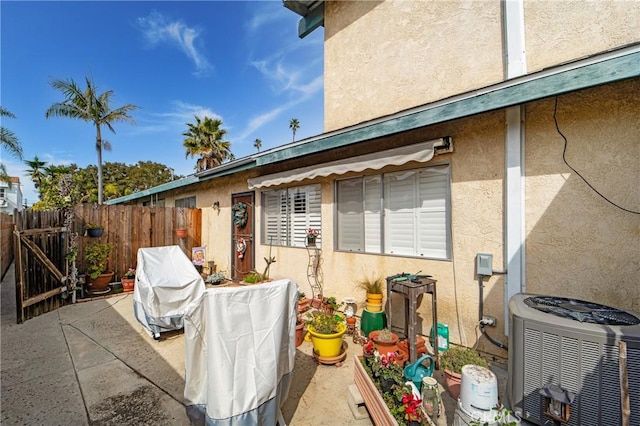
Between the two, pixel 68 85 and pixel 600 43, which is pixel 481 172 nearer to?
pixel 600 43

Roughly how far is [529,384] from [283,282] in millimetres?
2011

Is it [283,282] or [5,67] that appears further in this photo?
[5,67]

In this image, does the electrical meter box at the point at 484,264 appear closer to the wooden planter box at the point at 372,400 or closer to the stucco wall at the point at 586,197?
the stucco wall at the point at 586,197

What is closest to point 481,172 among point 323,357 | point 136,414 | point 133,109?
point 323,357

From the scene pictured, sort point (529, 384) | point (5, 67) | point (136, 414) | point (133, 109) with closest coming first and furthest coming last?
point (529, 384) → point (136, 414) → point (5, 67) → point (133, 109)

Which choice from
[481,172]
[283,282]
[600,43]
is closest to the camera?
[283,282]

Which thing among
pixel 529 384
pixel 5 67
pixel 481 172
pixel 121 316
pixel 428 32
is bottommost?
pixel 121 316

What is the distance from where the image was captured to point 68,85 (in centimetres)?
1577

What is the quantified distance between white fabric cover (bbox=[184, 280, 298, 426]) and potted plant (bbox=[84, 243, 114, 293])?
6.94 meters

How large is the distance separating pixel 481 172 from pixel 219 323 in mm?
3459

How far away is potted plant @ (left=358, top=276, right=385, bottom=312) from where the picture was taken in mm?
4211

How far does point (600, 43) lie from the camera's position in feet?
9.90

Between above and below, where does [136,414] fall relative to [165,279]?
below

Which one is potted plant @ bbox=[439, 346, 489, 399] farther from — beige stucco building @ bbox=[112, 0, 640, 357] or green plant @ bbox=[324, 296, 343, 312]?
green plant @ bbox=[324, 296, 343, 312]
